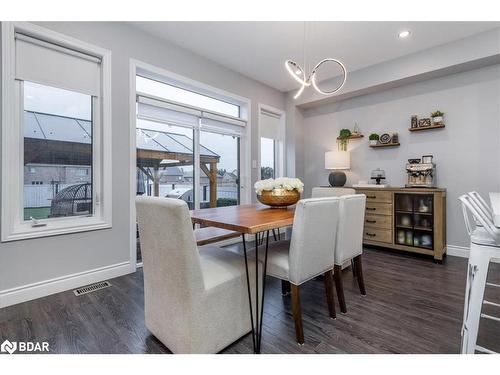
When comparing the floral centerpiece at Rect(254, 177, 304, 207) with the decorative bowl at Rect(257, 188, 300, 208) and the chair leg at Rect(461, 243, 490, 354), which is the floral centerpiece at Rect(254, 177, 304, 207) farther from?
the chair leg at Rect(461, 243, 490, 354)

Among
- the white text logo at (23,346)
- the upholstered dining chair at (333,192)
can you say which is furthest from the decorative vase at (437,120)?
the white text logo at (23,346)

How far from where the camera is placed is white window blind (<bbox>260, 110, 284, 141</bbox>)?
14.3ft

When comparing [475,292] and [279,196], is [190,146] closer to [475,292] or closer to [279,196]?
[279,196]

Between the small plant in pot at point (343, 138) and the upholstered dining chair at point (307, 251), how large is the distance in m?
2.73

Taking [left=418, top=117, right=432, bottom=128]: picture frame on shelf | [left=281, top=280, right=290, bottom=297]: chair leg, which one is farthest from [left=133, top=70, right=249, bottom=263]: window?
[left=418, top=117, right=432, bottom=128]: picture frame on shelf

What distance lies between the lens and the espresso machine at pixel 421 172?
3258 millimetres

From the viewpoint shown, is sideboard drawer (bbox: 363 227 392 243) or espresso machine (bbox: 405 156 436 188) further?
sideboard drawer (bbox: 363 227 392 243)

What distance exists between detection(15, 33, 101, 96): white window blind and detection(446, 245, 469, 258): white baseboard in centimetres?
444

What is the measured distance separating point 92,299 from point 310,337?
67.4 inches
